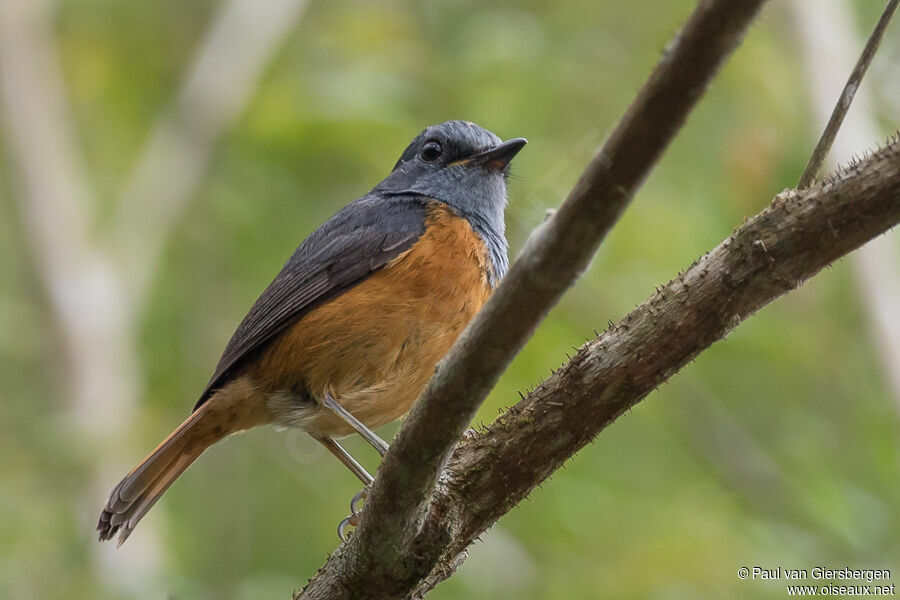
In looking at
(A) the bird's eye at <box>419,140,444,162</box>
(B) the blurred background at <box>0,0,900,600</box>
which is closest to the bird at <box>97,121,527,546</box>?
(A) the bird's eye at <box>419,140,444,162</box>

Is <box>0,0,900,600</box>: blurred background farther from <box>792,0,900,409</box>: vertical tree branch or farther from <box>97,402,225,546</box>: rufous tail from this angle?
<box>97,402,225,546</box>: rufous tail

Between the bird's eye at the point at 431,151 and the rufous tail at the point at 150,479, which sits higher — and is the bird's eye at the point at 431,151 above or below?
above

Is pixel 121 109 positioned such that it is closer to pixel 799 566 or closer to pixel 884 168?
pixel 799 566

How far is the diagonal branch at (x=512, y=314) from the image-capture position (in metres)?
1.97

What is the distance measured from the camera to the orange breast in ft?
13.2

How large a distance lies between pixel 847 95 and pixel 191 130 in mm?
6027

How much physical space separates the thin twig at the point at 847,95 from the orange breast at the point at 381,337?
1789 millimetres

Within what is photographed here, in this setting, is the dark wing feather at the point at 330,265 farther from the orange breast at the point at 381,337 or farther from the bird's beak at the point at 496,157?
the bird's beak at the point at 496,157

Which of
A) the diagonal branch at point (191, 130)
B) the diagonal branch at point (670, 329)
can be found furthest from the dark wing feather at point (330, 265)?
the diagonal branch at point (191, 130)

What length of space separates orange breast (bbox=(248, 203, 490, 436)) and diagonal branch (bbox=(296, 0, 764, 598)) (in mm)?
990

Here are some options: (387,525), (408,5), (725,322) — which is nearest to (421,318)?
(387,525)

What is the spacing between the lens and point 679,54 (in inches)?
77.0

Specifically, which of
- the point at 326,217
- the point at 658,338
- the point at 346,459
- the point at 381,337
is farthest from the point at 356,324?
the point at 326,217

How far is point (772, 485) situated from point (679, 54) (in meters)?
3.91
